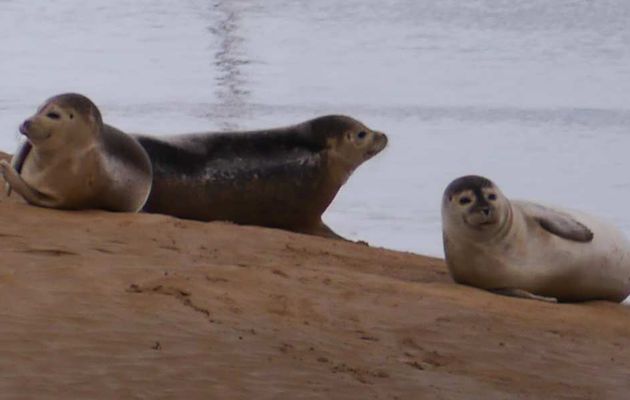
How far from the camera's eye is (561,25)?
632 inches

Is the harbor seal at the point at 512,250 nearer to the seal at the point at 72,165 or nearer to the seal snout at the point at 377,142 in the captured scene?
the seal at the point at 72,165

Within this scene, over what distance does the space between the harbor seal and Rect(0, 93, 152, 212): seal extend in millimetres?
1094

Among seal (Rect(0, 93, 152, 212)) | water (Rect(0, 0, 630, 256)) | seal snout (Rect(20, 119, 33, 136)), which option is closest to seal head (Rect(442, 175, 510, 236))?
seal (Rect(0, 93, 152, 212))

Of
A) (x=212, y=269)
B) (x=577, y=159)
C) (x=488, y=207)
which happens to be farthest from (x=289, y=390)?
(x=577, y=159)

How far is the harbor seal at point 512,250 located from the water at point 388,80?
1.85m

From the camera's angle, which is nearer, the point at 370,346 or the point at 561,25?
the point at 370,346

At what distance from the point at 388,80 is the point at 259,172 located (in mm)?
6537

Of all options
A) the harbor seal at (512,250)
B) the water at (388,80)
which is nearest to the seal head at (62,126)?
the harbor seal at (512,250)

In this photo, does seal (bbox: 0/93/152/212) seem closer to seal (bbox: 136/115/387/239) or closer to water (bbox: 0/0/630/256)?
seal (bbox: 136/115/387/239)

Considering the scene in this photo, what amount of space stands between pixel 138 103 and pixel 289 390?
320 inches

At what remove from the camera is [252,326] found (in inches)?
153

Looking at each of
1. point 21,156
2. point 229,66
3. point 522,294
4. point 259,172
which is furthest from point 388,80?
point 522,294

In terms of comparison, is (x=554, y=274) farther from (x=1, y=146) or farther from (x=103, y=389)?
(x=1, y=146)

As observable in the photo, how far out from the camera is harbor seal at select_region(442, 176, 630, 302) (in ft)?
16.9
